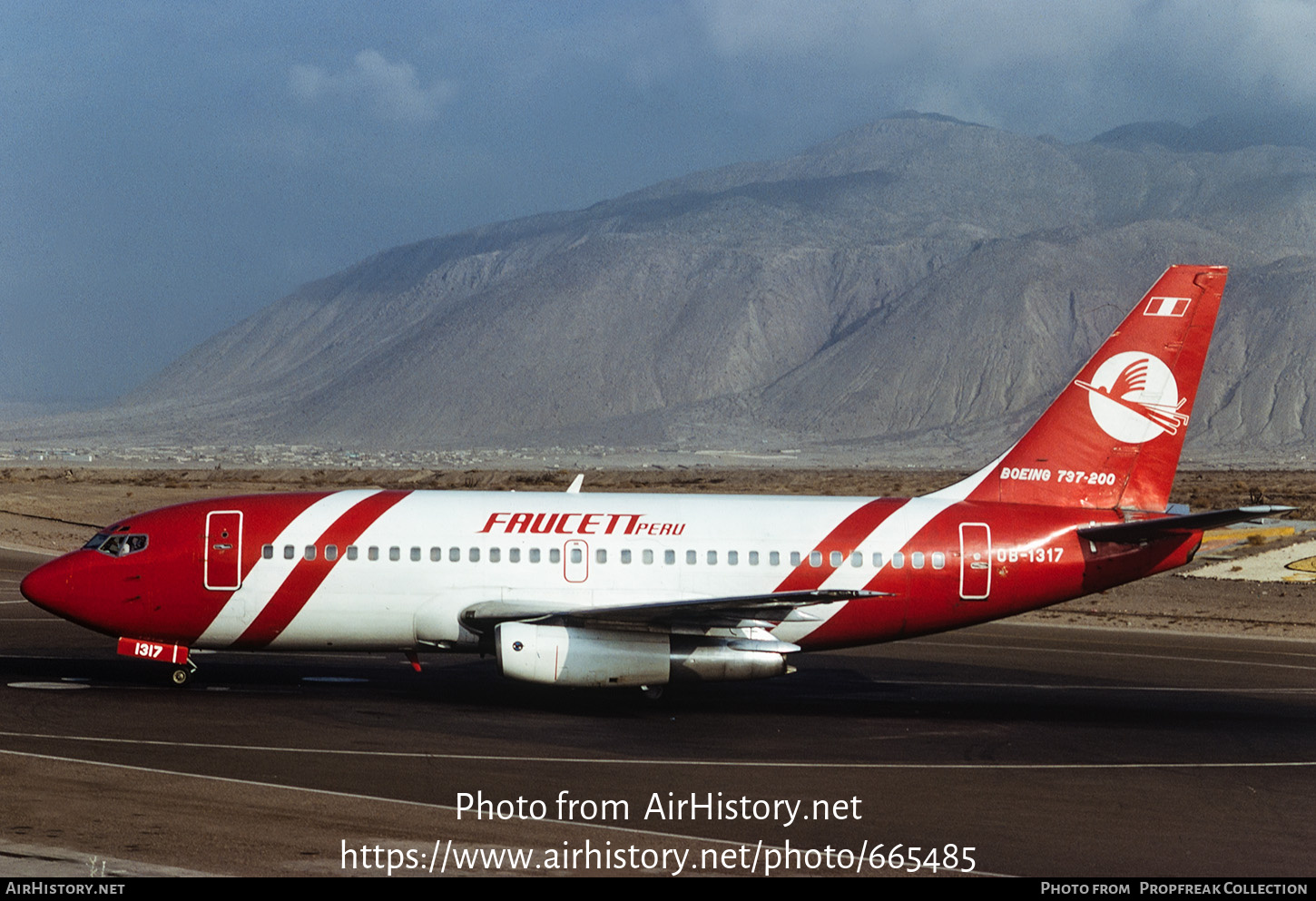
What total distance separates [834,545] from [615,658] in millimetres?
4849

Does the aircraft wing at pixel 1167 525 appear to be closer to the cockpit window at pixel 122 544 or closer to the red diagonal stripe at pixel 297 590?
the red diagonal stripe at pixel 297 590

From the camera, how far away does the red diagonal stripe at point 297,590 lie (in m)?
24.7

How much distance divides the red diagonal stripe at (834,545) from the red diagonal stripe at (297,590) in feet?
26.0

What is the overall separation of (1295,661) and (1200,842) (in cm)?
1840

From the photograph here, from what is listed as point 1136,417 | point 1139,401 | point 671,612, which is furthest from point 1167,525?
point 671,612

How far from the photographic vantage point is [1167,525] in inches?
965

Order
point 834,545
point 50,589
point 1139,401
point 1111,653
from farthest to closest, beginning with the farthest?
point 1111,653 → point 1139,401 → point 834,545 → point 50,589

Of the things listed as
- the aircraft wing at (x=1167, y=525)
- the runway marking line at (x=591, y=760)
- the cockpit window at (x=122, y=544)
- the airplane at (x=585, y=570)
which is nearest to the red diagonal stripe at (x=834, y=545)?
the airplane at (x=585, y=570)

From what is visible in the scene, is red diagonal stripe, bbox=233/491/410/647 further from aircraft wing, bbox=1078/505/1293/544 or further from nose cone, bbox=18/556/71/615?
aircraft wing, bbox=1078/505/1293/544

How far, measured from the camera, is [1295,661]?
32281mm

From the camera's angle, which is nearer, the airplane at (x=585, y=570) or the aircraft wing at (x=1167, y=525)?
the aircraft wing at (x=1167, y=525)

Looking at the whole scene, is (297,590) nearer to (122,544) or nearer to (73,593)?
(122,544)
